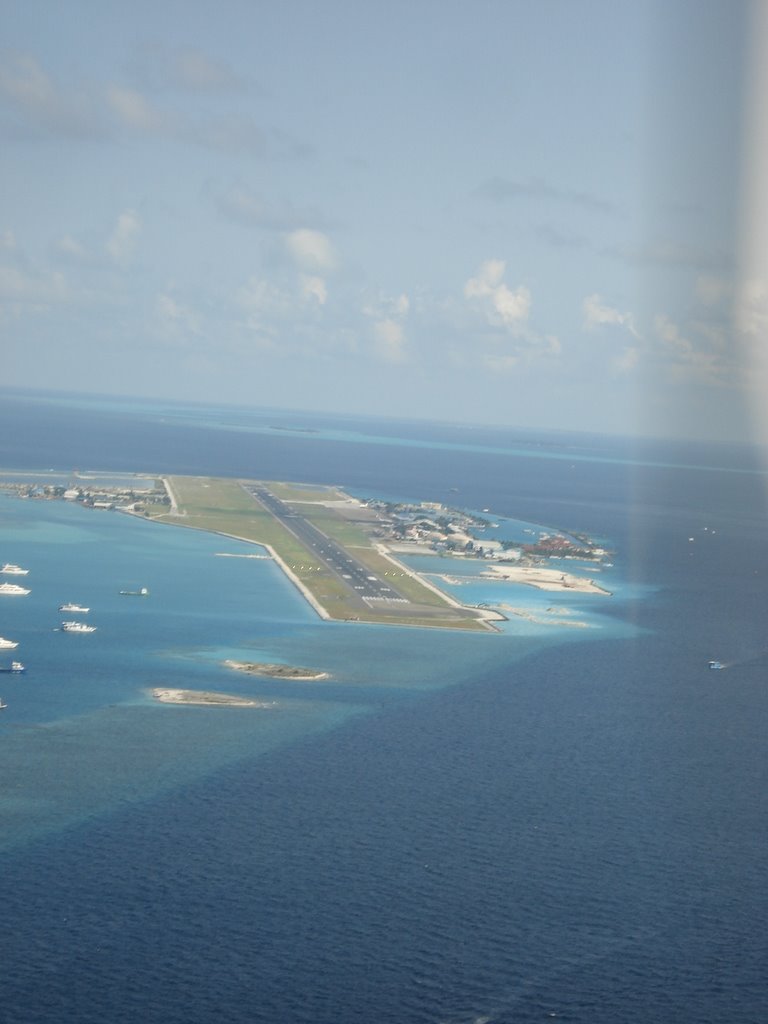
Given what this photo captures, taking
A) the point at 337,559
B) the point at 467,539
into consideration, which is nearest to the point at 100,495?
the point at 467,539

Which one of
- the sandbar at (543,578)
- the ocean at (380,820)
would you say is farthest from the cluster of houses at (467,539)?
the ocean at (380,820)

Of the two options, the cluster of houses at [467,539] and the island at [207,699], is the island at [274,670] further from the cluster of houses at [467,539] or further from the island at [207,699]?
the cluster of houses at [467,539]

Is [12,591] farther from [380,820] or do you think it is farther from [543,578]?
[380,820]

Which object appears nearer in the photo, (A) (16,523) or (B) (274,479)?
(A) (16,523)

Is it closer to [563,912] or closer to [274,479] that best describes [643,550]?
[274,479]

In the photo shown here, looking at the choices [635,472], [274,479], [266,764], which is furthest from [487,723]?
[635,472]

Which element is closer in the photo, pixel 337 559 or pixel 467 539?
pixel 337 559
